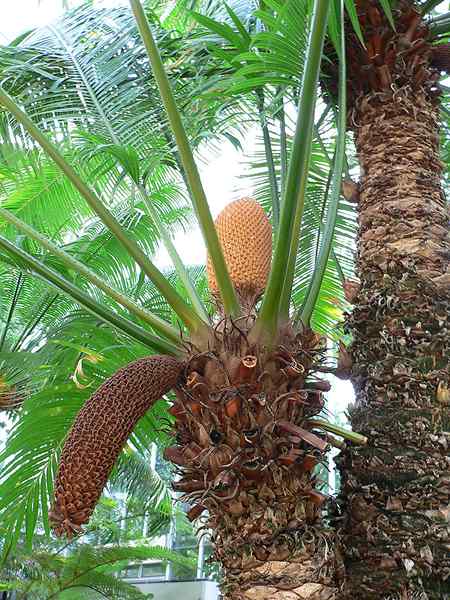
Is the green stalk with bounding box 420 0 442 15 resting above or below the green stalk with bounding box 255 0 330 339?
above

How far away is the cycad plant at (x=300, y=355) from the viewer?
170cm

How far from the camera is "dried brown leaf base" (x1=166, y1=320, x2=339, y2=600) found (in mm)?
1718

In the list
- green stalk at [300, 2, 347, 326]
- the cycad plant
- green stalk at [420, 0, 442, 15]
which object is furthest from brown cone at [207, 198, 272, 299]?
green stalk at [420, 0, 442, 15]

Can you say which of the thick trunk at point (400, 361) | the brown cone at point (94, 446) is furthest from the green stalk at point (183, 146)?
the thick trunk at point (400, 361)

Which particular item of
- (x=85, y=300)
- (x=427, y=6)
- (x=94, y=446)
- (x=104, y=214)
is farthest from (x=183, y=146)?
(x=427, y=6)

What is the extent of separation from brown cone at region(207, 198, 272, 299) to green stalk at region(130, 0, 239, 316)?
1.04ft

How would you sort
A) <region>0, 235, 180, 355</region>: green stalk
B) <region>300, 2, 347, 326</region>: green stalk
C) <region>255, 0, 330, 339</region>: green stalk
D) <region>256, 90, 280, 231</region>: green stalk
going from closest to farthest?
<region>255, 0, 330, 339</region>: green stalk
<region>0, 235, 180, 355</region>: green stalk
<region>300, 2, 347, 326</region>: green stalk
<region>256, 90, 280, 231</region>: green stalk

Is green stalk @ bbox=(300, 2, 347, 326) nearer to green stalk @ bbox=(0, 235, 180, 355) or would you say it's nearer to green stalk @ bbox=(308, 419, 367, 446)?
green stalk @ bbox=(308, 419, 367, 446)

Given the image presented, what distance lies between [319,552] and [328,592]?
3.9 inches

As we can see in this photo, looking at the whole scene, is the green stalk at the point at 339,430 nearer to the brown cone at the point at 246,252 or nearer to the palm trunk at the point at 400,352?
the palm trunk at the point at 400,352

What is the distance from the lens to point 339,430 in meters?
1.89

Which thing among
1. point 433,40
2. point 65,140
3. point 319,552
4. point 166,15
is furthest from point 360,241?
point 166,15

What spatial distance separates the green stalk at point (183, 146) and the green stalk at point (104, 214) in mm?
173

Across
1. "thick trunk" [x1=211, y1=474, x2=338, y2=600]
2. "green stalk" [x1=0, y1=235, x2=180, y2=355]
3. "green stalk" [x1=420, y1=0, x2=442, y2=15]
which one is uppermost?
"green stalk" [x1=420, y1=0, x2=442, y2=15]
